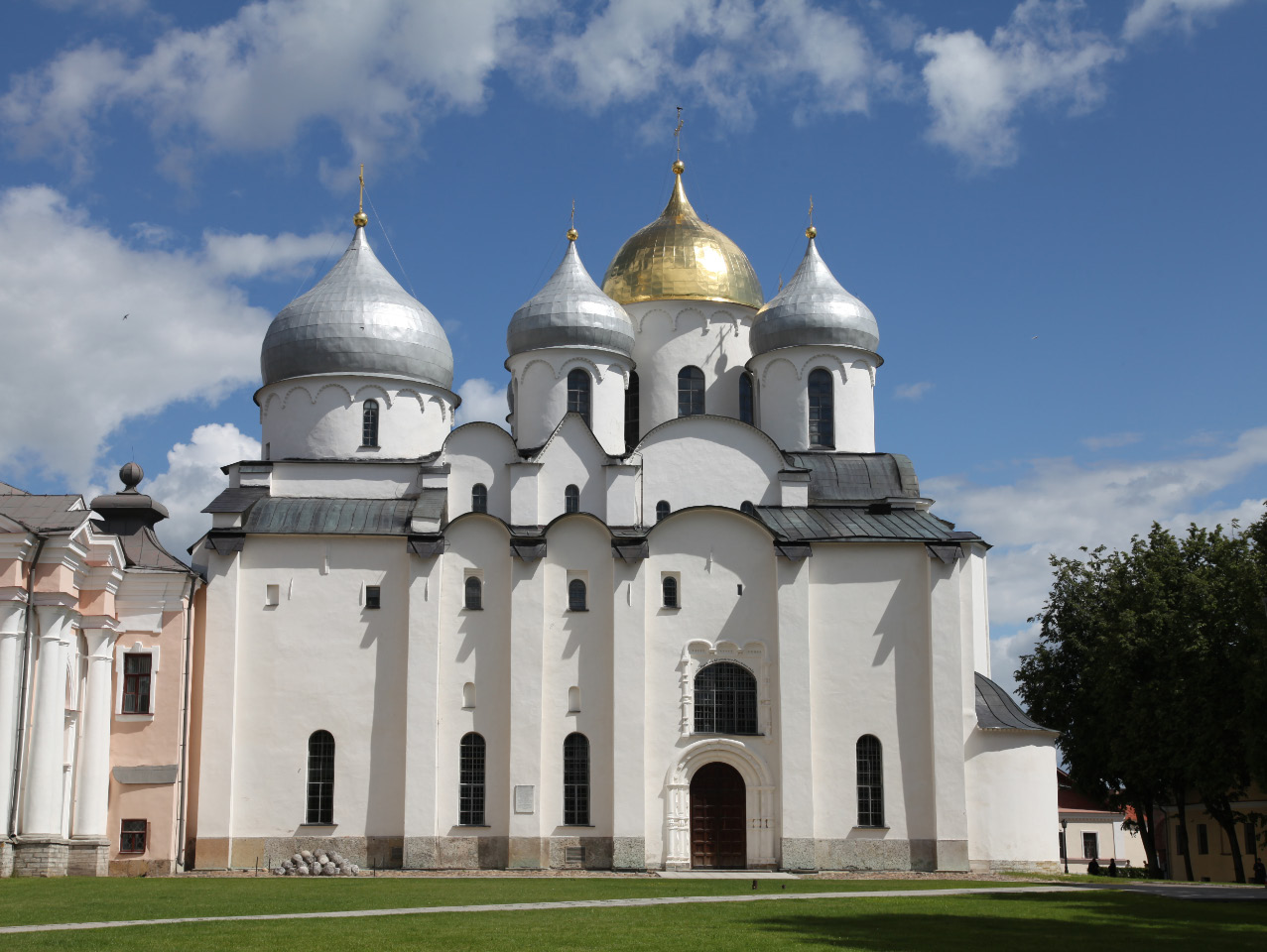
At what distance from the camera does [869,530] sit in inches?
1316

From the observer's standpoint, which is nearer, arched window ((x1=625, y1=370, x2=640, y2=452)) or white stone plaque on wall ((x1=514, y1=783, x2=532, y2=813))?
white stone plaque on wall ((x1=514, y1=783, x2=532, y2=813))

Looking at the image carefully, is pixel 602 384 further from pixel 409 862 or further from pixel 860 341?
pixel 409 862

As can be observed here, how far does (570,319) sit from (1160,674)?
1675 cm

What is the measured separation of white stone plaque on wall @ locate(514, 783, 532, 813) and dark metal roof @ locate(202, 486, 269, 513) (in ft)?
28.8

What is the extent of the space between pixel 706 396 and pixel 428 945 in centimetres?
2595

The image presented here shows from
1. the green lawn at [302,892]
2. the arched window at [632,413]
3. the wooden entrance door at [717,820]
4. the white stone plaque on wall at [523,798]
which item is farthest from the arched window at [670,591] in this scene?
the green lawn at [302,892]

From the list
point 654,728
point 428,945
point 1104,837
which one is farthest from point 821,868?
point 1104,837

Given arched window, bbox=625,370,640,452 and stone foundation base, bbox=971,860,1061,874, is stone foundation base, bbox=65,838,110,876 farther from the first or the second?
stone foundation base, bbox=971,860,1061,874

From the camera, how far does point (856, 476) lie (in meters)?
36.2

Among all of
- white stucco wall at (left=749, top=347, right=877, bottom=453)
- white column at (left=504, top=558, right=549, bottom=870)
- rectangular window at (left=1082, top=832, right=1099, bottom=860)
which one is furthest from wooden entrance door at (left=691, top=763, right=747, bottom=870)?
rectangular window at (left=1082, top=832, right=1099, bottom=860)

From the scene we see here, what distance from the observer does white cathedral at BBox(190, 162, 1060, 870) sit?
31.4 meters

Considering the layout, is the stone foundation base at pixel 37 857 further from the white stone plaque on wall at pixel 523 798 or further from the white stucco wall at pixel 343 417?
the white stucco wall at pixel 343 417

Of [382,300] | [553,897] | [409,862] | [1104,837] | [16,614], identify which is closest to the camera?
[553,897]

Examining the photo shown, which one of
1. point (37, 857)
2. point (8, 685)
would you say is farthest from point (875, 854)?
point (8, 685)
